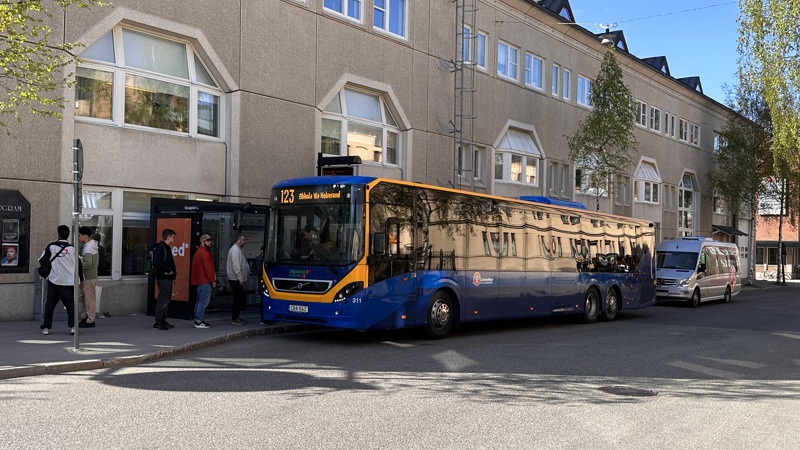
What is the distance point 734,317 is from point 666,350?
9.24m

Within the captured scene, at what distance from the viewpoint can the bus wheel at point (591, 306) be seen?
18.2 meters

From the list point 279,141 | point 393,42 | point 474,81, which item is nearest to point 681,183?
point 474,81

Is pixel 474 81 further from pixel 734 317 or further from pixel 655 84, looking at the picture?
pixel 655 84

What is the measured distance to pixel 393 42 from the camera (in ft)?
76.0

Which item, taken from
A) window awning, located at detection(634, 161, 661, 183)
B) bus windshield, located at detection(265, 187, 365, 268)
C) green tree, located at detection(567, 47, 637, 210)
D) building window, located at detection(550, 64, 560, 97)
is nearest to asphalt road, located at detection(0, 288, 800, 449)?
bus windshield, located at detection(265, 187, 365, 268)

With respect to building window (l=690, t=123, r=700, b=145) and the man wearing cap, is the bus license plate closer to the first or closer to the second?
the man wearing cap

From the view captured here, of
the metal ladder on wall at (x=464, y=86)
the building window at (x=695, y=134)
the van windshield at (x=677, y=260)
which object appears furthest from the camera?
the building window at (x=695, y=134)

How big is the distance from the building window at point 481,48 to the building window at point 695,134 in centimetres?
2610

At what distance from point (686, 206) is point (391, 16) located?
31248 mm

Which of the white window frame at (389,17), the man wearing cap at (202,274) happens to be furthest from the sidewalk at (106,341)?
the white window frame at (389,17)

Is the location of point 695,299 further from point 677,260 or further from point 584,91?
point 584,91

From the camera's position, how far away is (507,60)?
2950 centimetres

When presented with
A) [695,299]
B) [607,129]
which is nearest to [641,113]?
[607,129]

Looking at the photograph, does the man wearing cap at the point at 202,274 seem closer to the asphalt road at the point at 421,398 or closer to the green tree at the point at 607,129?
the asphalt road at the point at 421,398
